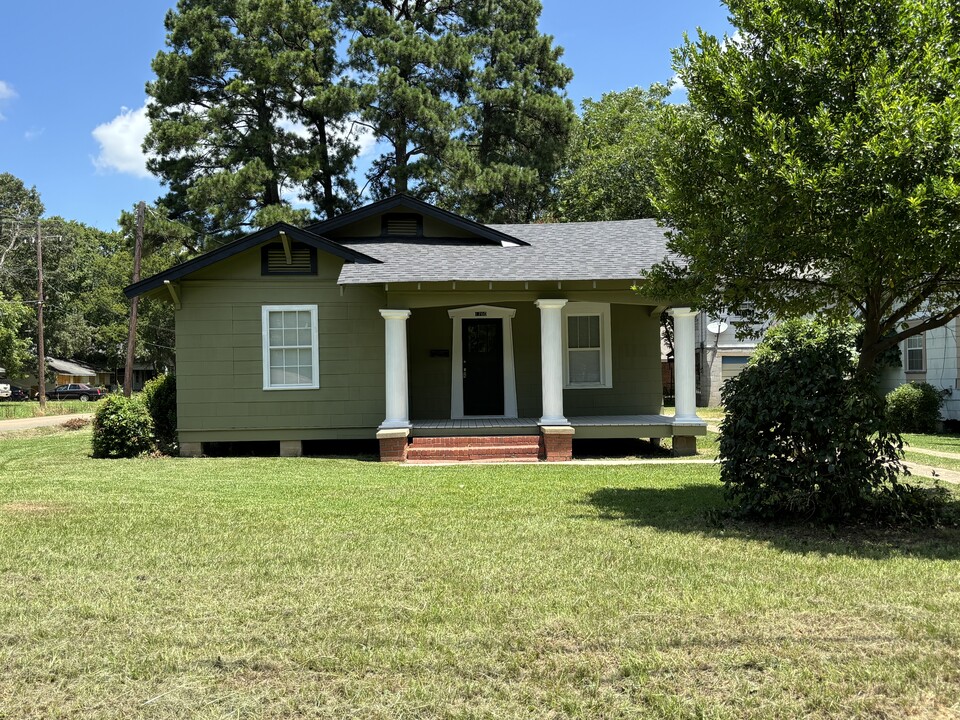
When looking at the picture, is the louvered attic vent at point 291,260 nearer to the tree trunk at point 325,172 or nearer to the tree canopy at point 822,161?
the tree canopy at point 822,161

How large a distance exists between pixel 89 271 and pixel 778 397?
60.3m

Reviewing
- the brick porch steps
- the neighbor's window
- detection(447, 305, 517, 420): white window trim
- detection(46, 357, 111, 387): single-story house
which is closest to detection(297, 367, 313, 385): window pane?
the brick porch steps

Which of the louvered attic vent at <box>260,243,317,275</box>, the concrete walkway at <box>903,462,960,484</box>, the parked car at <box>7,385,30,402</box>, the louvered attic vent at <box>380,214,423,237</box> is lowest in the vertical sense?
the concrete walkway at <box>903,462,960,484</box>

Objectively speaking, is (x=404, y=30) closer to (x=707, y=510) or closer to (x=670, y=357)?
(x=670, y=357)

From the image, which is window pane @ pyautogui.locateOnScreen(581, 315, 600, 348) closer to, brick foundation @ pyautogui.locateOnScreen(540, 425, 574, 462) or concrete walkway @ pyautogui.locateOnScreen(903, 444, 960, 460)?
brick foundation @ pyautogui.locateOnScreen(540, 425, 574, 462)

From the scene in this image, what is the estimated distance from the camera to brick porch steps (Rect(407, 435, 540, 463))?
1204 centimetres

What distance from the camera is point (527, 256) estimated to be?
13.6 m

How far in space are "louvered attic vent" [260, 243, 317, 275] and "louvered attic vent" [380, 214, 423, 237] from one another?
7.03 ft

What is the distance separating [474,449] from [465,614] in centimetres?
790

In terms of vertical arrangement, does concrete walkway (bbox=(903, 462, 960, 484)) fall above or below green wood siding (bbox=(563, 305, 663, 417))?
below

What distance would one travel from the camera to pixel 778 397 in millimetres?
6570

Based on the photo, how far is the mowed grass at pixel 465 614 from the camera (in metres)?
3.26

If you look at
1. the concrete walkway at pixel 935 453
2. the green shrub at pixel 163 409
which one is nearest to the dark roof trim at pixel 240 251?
the green shrub at pixel 163 409

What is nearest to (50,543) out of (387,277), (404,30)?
(387,277)
